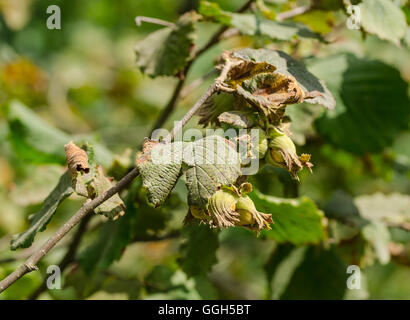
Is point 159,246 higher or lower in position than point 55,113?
lower

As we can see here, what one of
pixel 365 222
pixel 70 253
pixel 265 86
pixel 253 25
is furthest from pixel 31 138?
pixel 365 222

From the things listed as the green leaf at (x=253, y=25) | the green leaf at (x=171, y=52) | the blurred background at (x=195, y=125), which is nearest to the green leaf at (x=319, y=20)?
the blurred background at (x=195, y=125)

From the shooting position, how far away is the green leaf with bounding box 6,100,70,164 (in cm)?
136

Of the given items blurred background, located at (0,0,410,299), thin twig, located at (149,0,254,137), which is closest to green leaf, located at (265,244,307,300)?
blurred background, located at (0,0,410,299)

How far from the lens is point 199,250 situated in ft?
3.77

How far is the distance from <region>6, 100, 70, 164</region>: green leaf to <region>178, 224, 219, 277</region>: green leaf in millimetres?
414

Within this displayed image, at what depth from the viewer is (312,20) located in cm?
131

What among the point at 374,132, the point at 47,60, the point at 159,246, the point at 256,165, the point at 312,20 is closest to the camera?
the point at 256,165

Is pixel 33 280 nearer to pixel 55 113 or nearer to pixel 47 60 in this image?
pixel 55 113

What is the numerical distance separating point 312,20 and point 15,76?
1570mm

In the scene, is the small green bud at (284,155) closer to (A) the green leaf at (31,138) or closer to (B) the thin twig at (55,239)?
(B) the thin twig at (55,239)

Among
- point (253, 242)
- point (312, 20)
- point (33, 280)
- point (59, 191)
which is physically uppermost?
point (312, 20)

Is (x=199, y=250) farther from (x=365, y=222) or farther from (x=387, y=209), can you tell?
(x=387, y=209)
